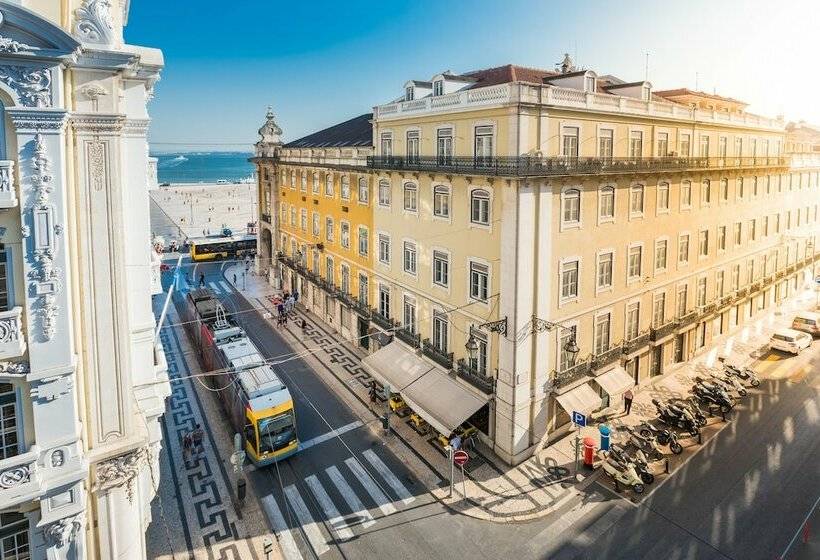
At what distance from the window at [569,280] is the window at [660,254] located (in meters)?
7.85

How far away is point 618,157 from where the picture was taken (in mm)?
25453

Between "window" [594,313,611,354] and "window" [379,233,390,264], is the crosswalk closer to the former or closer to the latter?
"window" [594,313,611,354]

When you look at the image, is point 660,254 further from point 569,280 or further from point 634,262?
point 569,280

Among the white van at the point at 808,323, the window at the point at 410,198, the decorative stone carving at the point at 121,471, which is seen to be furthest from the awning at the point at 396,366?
the white van at the point at 808,323

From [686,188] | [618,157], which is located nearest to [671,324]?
[686,188]

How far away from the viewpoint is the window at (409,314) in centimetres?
2909

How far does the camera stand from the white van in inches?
1564

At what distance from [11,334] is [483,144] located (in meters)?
18.4

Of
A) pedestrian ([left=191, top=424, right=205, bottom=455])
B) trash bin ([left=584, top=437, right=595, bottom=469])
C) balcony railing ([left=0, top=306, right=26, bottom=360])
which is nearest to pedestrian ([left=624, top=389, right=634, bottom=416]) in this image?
trash bin ([left=584, top=437, right=595, bottom=469])

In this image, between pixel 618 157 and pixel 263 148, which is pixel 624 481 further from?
pixel 263 148

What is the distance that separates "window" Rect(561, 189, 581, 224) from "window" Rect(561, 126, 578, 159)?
1658 mm

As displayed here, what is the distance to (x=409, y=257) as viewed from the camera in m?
29.3

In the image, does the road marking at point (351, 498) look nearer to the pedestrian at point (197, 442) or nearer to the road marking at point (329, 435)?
the road marking at point (329, 435)

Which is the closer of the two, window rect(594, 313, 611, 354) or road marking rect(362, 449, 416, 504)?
road marking rect(362, 449, 416, 504)
